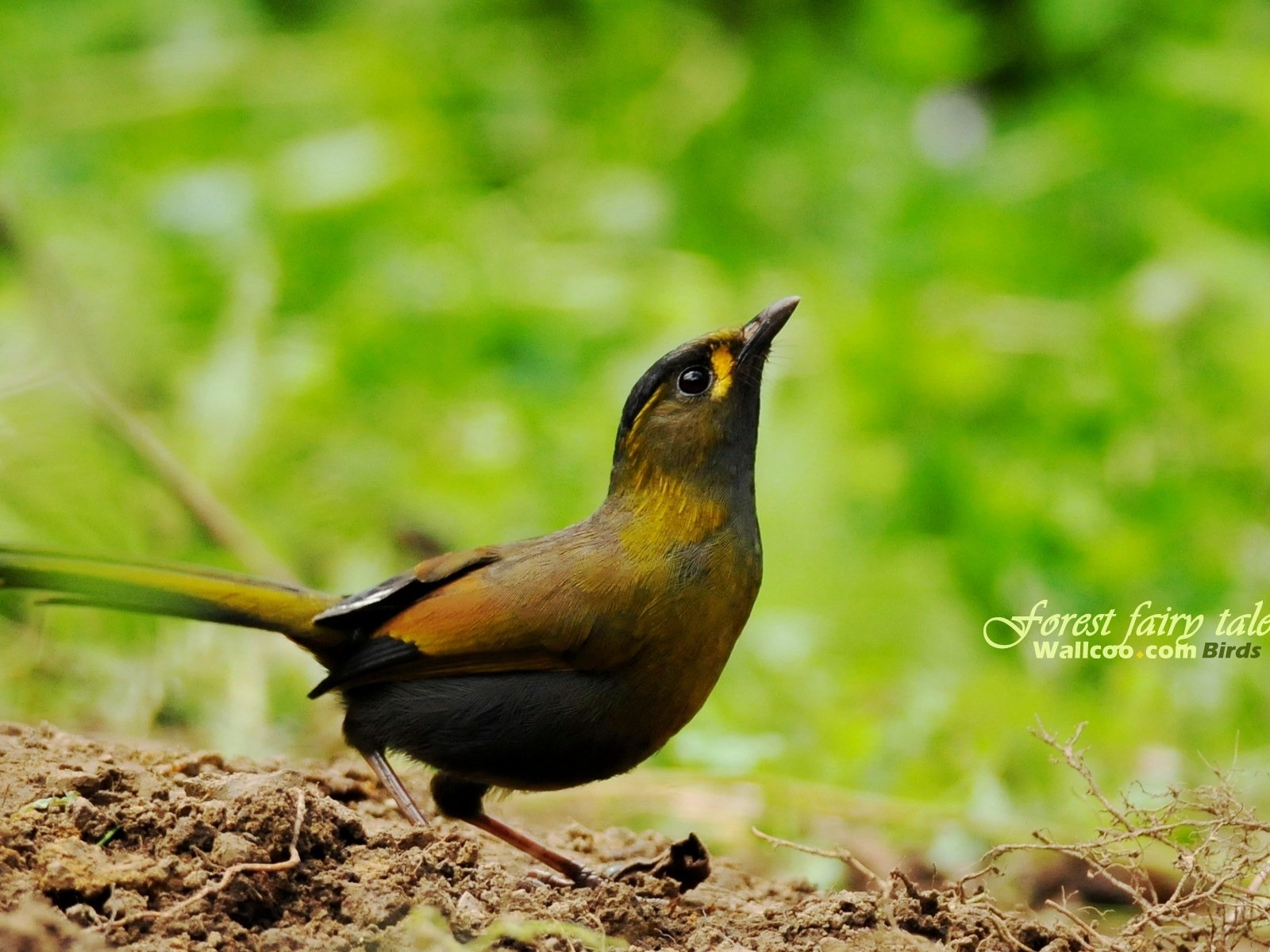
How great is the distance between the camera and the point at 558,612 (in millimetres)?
4160

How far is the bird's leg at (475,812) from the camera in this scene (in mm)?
4270

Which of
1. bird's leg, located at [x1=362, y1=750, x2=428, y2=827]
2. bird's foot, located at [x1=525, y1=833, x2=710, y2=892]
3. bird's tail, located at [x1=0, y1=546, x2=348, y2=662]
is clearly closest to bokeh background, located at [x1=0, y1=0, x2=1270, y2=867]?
bird's tail, located at [x1=0, y1=546, x2=348, y2=662]

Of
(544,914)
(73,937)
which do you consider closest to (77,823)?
(73,937)

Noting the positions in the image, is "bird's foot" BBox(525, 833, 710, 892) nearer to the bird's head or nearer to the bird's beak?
the bird's head

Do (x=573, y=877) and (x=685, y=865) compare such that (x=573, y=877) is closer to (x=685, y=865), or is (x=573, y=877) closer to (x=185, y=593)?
(x=685, y=865)

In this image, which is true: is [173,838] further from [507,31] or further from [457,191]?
[507,31]

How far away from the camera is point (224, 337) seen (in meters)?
8.40

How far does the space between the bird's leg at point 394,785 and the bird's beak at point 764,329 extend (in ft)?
4.73

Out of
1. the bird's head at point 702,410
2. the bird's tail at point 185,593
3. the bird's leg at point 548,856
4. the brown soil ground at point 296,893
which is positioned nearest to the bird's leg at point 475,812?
the bird's leg at point 548,856

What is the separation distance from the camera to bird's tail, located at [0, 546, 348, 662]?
438 centimetres

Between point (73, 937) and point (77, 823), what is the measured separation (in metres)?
0.58

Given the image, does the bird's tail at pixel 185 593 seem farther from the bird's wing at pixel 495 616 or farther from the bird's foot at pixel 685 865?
the bird's foot at pixel 685 865

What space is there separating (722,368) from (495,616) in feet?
3.04

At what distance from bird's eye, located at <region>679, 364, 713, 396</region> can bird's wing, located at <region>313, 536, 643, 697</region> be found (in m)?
0.52
